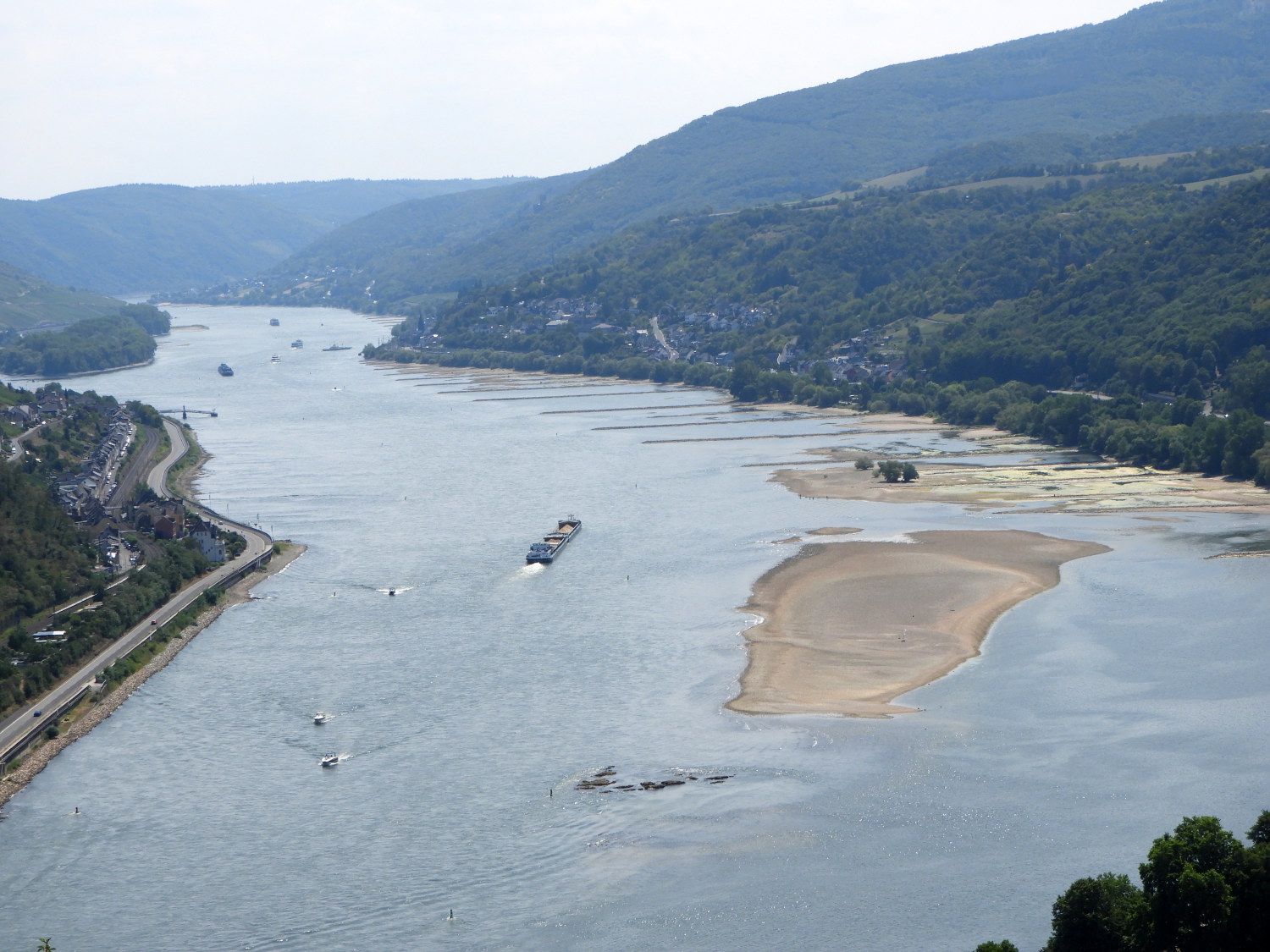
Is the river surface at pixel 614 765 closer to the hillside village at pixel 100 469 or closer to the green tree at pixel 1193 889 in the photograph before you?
the green tree at pixel 1193 889

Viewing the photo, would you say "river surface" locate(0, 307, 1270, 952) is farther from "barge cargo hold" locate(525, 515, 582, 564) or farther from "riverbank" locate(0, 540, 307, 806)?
"barge cargo hold" locate(525, 515, 582, 564)

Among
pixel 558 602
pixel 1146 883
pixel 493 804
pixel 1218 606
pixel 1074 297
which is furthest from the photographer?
pixel 1074 297

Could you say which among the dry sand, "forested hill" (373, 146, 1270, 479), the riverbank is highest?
"forested hill" (373, 146, 1270, 479)

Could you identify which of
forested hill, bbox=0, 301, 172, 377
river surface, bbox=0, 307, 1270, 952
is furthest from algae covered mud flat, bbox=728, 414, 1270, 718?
forested hill, bbox=0, 301, 172, 377

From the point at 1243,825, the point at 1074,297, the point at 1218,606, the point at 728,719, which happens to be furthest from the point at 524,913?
the point at 1074,297

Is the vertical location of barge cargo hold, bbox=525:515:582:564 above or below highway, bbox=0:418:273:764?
above

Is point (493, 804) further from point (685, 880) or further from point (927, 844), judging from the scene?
point (927, 844)
